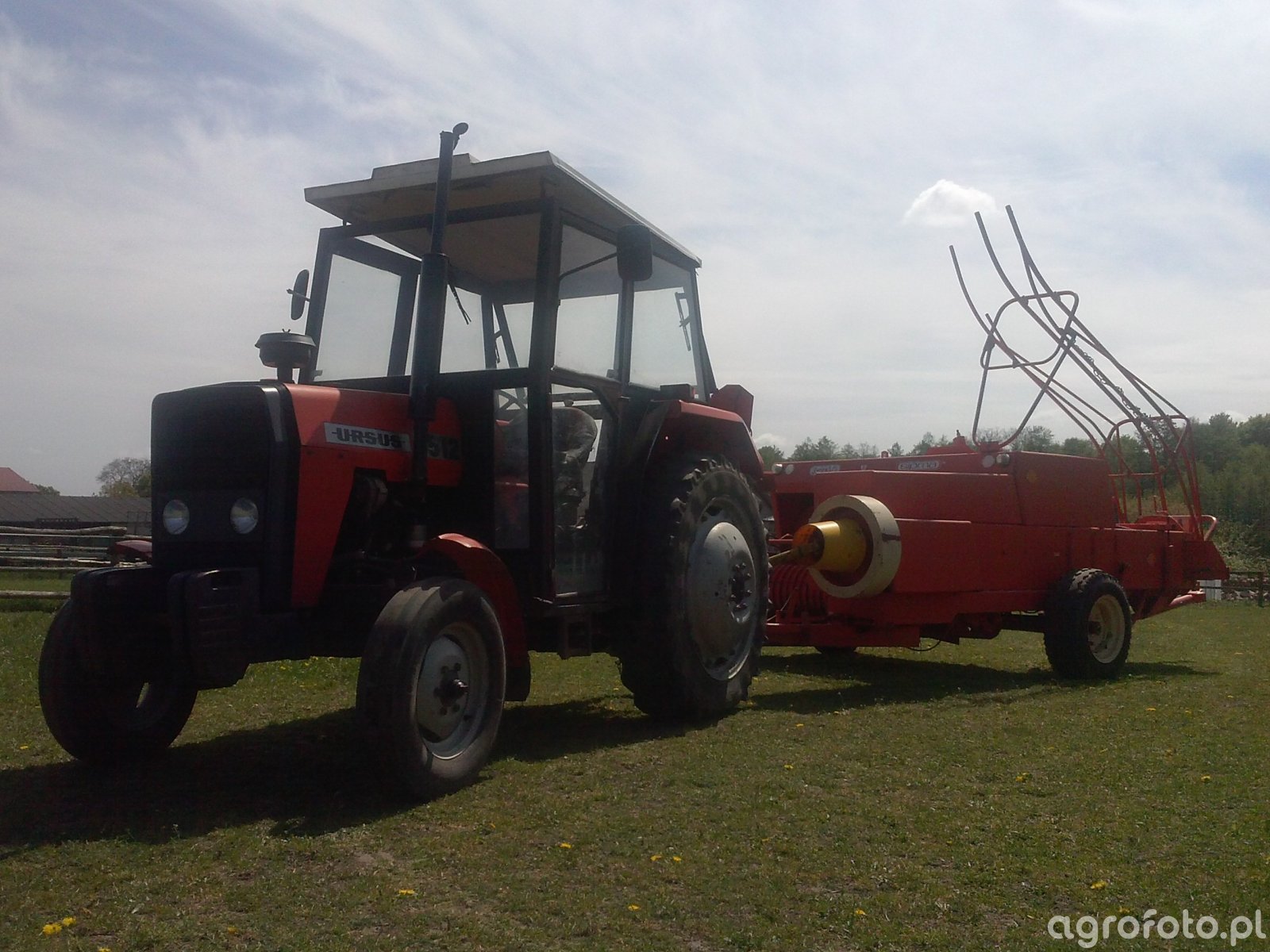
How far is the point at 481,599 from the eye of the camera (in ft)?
17.0

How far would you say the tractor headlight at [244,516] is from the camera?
199 inches

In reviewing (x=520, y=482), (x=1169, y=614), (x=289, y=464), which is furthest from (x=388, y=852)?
(x=1169, y=614)

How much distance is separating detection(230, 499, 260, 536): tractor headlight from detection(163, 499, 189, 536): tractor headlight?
259mm

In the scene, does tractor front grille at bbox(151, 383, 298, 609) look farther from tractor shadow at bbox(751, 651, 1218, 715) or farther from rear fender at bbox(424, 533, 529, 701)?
tractor shadow at bbox(751, 651, 1218, 715)

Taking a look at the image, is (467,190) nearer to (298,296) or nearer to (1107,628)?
(298,296)

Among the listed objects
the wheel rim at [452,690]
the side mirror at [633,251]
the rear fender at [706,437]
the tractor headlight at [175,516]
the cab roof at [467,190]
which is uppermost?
A: the cab roof at [467,190]

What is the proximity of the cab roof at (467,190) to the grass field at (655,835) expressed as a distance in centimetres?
296

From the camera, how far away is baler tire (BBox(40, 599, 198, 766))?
5312 millimetres

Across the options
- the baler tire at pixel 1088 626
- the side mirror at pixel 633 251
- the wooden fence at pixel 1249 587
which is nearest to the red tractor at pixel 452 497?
the side mirror at pixel 633 251

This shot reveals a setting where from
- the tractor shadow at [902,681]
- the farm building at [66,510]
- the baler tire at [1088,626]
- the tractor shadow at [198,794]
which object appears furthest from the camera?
the farm building at [66,510]

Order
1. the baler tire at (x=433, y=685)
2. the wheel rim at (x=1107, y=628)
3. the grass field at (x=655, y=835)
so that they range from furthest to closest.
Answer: the wheel rim at (x=1107, y=628)
the baler tire at (x=433, y=685)
the grass field at (x=655, y=835)

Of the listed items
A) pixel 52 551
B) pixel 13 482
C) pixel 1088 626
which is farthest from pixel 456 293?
pixel 13 482

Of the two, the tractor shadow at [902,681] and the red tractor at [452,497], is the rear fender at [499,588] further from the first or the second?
the tractor shadow at [902,681]

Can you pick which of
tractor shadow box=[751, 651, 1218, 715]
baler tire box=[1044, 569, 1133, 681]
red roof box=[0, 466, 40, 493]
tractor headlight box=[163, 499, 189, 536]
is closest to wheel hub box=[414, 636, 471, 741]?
tractor headlight box=[163, 499, 189, 536]
